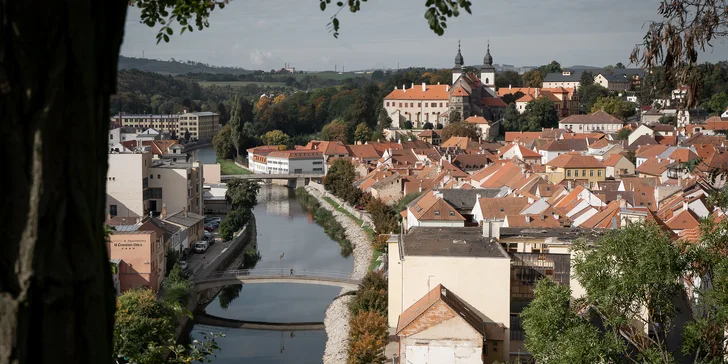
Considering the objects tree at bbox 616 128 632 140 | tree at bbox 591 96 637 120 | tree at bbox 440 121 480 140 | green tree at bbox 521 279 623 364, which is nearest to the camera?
green tree at bbox 521 279 623 364

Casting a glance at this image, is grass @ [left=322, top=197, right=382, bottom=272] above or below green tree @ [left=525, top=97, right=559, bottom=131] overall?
below

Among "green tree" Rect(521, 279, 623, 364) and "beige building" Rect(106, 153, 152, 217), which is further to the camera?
"beige building" Rect(106, 153, 152, 217)

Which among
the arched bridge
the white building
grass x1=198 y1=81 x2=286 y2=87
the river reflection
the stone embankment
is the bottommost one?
the river reflection

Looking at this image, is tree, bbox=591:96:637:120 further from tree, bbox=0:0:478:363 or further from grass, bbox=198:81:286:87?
grass, bbox=198:81:286:87

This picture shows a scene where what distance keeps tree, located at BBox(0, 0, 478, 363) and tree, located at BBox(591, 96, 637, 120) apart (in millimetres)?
45038

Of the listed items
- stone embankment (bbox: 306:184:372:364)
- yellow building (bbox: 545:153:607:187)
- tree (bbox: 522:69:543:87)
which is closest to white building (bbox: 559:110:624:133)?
tree (bbox: 522:69:543:87)

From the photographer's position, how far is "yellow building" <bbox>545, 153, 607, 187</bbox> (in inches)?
951

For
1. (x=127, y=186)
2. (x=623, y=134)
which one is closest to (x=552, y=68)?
(x=623, y=134)

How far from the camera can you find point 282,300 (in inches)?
619

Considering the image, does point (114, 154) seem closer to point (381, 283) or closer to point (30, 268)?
point (381, 283)

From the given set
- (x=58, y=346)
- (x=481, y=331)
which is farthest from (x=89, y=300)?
(x=481, y=331)

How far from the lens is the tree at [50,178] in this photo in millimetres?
1137

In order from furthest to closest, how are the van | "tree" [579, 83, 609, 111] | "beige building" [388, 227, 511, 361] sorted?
"tree" [579, 83, 609, 111], the van, "beige building" [388, 227, 511, 361]

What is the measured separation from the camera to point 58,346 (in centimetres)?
119
